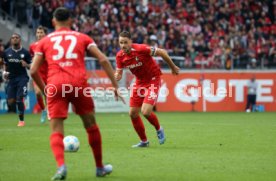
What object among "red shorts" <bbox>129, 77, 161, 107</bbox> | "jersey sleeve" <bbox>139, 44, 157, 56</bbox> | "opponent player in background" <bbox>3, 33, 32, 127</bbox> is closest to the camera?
"jersey sleeve" <bbox>139, 44, 157, 56</bbox>

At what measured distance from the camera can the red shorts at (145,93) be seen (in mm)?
14503

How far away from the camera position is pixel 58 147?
9.38 metres

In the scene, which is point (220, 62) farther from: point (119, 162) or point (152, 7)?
point (119, 162)

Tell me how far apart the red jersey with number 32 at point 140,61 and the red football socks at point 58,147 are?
5.03m

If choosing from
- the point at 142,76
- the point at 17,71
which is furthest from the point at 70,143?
the point at 17,71

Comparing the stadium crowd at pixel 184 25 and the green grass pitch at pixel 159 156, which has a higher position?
the stadium crowd at pixel 184 25

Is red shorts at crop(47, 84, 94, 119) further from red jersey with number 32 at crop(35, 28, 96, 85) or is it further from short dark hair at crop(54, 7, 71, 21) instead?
short dark hair at crop(54, 7, 71, 21)

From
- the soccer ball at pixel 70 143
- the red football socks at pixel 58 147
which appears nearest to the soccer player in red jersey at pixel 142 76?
the soccer ball at pixel 70 143

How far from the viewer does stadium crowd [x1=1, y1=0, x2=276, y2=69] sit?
32.4 metres

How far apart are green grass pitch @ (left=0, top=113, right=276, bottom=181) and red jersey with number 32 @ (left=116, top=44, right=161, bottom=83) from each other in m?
1.55

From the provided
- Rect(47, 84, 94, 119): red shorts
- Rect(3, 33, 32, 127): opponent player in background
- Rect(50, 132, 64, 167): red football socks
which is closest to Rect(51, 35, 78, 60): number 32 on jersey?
Rect(47, 84, 94, 119): red shorts

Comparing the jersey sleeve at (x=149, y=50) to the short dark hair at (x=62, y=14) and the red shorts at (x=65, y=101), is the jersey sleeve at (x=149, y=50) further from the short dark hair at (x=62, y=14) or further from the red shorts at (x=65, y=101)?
the short dark hair at (x=62, y=14)

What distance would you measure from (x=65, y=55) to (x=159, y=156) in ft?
12.0

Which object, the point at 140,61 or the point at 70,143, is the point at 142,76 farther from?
the point at 70,143
